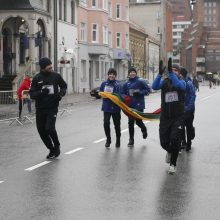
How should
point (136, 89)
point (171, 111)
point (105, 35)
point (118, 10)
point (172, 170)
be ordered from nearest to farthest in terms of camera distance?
point (172, 170)
point (171, 111)
point (136, 89)
point (105, 35)
point (118, 10)

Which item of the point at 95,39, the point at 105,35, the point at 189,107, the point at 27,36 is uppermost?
the point at 105,35

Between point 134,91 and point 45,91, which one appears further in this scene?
point 134,91

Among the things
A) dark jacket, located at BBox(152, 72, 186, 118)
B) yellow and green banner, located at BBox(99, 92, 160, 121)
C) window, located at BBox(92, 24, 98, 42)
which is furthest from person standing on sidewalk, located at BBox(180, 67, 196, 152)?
window, located at BBox(92, 24, 98, 42)

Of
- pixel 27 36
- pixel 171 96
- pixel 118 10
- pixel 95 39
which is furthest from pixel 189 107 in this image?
pixel 118 10

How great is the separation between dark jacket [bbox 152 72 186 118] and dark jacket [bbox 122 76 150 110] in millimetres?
3528

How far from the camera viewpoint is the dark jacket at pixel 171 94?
10211mm

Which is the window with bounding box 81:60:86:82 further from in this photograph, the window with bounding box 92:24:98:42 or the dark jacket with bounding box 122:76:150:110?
the dark jacket with bounding box 122:76:150:110

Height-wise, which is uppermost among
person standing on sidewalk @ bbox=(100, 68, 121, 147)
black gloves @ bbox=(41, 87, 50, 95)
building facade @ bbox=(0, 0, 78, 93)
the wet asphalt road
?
building facade @ bbox=(0, 0, 78, 93)

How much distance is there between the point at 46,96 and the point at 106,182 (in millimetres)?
2983

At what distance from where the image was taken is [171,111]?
10.3 m

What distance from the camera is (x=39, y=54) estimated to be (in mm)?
→ 42219

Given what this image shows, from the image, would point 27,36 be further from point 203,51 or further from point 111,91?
point 203,51

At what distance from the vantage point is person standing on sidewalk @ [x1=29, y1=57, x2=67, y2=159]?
11.7 metres

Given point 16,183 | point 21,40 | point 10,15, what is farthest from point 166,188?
point 21,40
